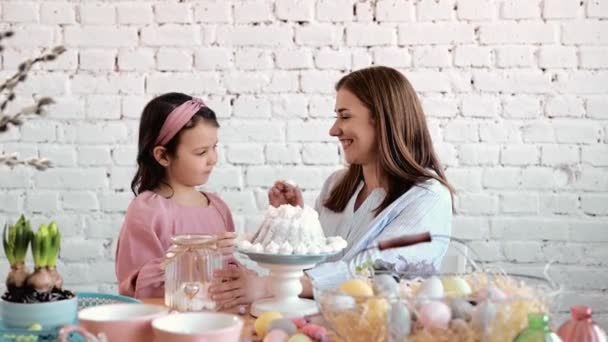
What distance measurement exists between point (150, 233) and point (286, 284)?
0.55m

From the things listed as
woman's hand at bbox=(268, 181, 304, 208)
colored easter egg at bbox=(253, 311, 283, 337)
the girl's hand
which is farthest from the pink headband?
colored easter egg at bbox=(253, 311, 283, 337)

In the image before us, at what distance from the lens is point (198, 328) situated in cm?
125

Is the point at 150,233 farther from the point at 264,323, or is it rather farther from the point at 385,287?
the point at 385,287

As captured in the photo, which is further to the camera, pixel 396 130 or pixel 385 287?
pixel 396 130

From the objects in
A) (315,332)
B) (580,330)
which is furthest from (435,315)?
(315,332)

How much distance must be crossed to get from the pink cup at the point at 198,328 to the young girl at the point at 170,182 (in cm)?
93

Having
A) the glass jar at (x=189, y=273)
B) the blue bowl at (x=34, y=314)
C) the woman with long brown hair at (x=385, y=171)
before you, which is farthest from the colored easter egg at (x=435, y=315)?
the woman with long brown hair at (x=385, y=171)

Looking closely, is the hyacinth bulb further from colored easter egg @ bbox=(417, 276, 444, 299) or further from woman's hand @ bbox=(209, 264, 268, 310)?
woman's hand @ bbox=(209, 264, 268, 310)

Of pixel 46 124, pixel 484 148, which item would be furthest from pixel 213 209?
pixel 484 148

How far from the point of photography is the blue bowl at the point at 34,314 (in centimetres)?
125

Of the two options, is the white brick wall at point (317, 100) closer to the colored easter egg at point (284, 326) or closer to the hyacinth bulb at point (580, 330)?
the colored easter egg at point (284, 326)

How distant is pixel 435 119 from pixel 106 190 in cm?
113

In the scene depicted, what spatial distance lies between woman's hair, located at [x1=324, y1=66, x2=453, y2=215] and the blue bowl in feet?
3.76

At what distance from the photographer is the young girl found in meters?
2.20
